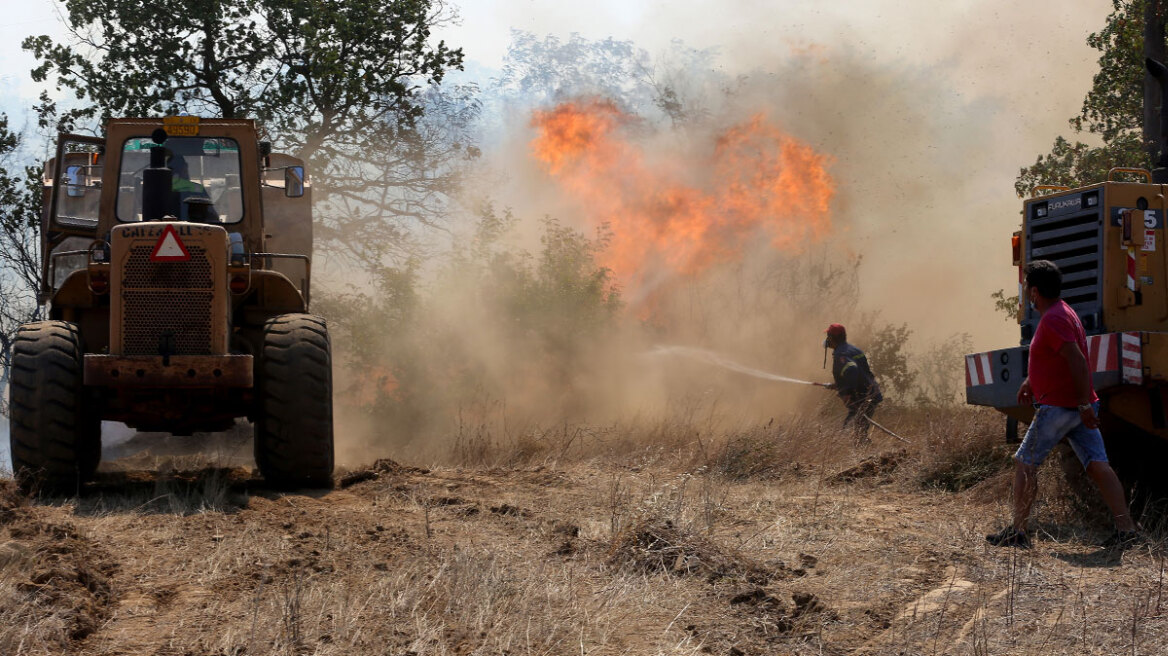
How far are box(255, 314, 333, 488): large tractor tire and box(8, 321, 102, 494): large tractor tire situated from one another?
1.31 meters

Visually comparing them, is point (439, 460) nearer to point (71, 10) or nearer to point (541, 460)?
point (541, 460)

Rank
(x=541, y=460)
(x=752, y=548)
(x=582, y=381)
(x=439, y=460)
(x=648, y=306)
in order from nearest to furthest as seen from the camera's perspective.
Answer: (x=752, y=548)
(x=541, y=460)
(x=439, y=460)
(x=582, y=381)
(x=648, y=306)

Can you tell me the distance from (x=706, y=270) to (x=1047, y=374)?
1244 centimetres

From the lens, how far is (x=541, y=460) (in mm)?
11445

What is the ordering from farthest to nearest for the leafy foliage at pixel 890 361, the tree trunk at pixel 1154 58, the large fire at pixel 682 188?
1. the large fire at pixel 682 188
2. the leafy foliage at pixel 890 361
3. the tree trunk at pixel 1154 58

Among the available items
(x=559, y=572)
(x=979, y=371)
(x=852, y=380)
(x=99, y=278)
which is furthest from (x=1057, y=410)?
(x=99, y=278)

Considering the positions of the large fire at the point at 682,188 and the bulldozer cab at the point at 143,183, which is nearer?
the bulldozer cab at the point at 143,183

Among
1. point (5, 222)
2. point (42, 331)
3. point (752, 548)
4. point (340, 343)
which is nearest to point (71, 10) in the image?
point (5, 222)

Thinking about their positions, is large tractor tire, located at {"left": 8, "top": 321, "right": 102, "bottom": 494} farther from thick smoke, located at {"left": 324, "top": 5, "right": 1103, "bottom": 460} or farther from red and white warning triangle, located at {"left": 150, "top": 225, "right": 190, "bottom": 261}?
thick smoke, located at {"left": 324, "top": 5, "right": 1103, "bottom": 460}

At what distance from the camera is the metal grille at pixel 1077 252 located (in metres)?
7.93

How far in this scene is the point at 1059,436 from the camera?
684 cm

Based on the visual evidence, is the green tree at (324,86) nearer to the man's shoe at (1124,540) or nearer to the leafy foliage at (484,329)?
the leafy foliage at (484,329)

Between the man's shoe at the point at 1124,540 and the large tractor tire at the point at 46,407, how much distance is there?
6980mm

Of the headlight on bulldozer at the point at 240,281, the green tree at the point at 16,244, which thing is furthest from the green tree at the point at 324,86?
the headlight on bulldozer at the point at 240,281
